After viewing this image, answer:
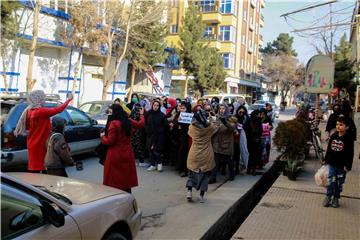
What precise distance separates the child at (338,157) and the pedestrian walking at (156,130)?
12.9 feet

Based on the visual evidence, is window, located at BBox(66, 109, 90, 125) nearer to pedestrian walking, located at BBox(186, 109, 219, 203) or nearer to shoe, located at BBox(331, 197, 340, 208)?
pedestrian walking, located at BBox(186, 109, 219, 203)

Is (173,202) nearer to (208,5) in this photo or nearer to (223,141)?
(223,141)

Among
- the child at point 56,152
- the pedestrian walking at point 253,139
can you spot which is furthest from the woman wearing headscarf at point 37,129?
the pedestrian walking at point 253,139

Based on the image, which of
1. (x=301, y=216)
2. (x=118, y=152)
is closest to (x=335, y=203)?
(x=301, y=216)

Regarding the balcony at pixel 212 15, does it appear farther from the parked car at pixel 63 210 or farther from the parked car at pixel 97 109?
the parked car at pixel 63 210

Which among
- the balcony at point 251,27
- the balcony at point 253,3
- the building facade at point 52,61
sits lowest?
→ the building facade at point 52,61

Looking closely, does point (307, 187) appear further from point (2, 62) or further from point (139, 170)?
point (2, 62)

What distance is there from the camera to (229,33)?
5162 cm

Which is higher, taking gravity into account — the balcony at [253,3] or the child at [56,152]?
the balcony at [253,3]

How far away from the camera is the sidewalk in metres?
5.46

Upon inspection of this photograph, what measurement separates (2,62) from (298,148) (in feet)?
46.4

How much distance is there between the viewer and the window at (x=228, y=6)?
51.3m

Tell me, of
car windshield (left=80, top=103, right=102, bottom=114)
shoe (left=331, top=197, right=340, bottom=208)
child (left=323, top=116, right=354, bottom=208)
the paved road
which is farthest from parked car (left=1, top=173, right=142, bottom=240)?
car windshield (left=80, top=103, right=102, bottom=114)

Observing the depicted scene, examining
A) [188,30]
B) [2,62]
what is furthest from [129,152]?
[188,30]
